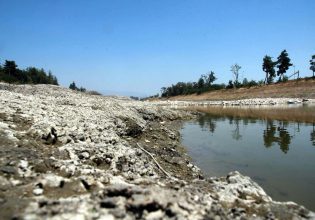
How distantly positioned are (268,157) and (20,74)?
95055 mm

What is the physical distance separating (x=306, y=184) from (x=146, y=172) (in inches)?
262

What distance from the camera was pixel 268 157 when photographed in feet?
55.2

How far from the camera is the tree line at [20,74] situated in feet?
244

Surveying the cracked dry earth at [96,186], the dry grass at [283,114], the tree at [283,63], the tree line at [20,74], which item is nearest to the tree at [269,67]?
the tree at [283,63]

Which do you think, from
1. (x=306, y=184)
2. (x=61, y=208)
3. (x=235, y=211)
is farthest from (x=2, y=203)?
(x=306, y=184)

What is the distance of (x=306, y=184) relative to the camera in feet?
39.5

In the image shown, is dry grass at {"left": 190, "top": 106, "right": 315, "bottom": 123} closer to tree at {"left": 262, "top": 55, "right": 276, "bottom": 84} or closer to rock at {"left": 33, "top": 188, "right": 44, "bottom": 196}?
rock at {"left": 33, "top": 188, "right": 44, "bottom": 196}

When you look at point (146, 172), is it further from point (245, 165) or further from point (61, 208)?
point (245, 165)

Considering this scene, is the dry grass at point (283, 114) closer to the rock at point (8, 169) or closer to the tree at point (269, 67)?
the rock at point (8, 169)

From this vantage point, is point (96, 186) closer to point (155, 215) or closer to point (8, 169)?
point (155, 215)

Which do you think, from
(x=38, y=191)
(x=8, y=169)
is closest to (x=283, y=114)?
(x=8, y=169)

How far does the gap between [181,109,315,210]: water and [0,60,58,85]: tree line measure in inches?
2390

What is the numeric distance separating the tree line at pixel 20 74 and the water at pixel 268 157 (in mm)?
60713

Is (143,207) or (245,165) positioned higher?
(143,207)
